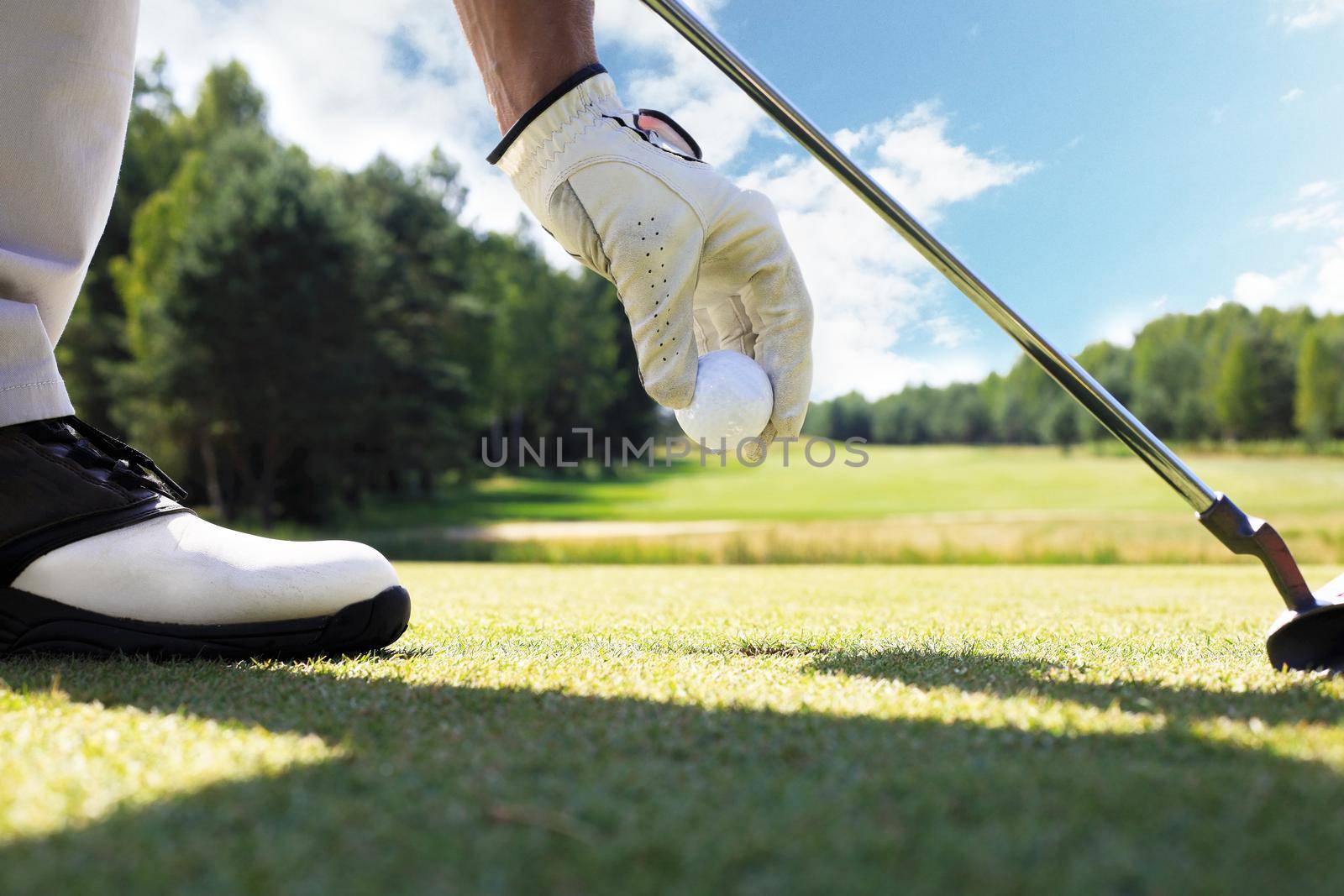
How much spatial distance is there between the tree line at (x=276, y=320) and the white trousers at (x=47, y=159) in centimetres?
1574

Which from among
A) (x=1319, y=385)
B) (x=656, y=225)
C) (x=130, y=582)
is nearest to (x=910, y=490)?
(x=1319, y=385)

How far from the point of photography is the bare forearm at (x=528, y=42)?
1.64m

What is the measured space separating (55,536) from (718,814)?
1394mm

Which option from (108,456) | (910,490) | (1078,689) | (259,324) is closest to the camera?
(1078,689)

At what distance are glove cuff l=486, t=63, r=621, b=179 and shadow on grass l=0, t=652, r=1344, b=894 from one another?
1024mm

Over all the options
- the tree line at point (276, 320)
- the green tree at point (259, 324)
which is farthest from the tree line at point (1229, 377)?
the green tree at point (259, 324)

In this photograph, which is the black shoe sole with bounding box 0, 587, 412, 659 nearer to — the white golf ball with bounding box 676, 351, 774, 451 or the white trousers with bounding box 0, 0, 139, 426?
the white trousers with bounding box 0, 0, 139, 426

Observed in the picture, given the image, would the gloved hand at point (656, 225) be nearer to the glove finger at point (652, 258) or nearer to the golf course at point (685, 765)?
the glove finger at point (652, 258)

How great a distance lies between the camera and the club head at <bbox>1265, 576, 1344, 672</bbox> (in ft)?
4.85

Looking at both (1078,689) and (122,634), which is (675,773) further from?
(122,634)

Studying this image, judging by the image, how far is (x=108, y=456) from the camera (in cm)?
175

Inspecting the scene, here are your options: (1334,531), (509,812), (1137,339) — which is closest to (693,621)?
(509,812)

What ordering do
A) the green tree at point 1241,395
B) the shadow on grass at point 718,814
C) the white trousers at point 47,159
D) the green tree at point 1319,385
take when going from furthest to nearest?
the green tree at point 1241,395 < the green tree at point 1319,385 < the white trousers at point 47,159 < the shadow on grass at point 718,814

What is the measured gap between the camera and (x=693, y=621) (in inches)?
91.4
